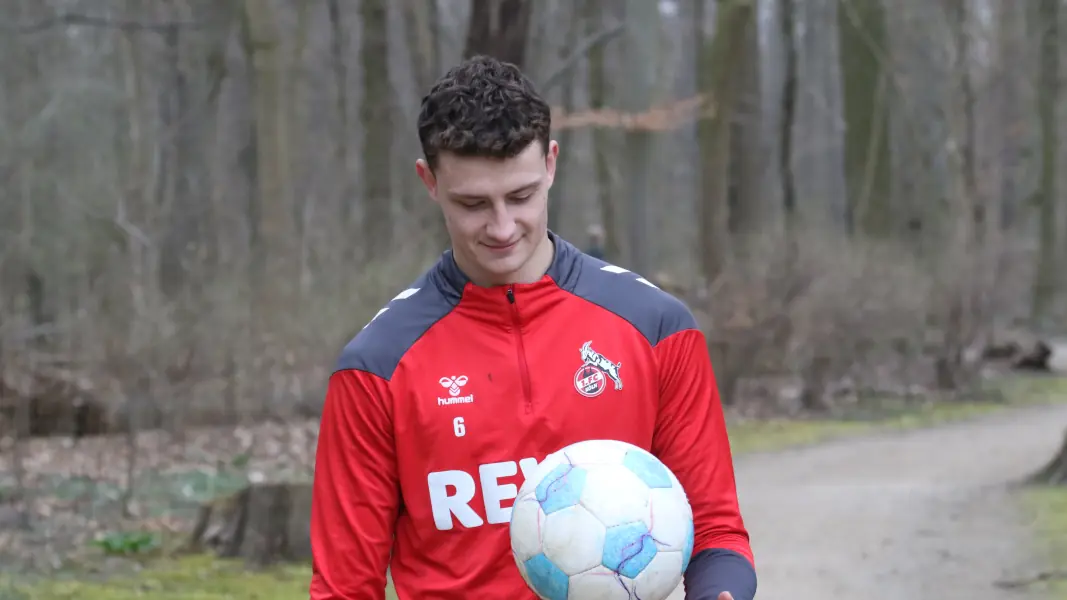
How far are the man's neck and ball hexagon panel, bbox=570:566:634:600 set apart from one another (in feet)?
2.45

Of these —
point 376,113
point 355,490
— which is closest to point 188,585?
point 355,490

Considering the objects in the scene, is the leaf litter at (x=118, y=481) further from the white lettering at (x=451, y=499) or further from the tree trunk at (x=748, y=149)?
the tree trunk at (x=748, y=149)

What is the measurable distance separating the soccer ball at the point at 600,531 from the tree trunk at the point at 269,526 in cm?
602

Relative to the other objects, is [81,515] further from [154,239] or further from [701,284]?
[701,284]

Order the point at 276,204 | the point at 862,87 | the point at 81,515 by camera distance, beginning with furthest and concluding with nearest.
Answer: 1. the point at 862,87
2. the point at 276,204
3. the point at 81,515

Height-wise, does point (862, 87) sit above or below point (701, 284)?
above

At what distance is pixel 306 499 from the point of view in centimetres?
874

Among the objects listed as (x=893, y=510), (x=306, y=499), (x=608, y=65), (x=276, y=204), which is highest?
(x=608, y=65)

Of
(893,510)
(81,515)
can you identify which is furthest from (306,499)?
(893,510)

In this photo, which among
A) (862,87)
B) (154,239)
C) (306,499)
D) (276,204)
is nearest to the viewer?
(306,499)

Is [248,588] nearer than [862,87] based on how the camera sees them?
Yes

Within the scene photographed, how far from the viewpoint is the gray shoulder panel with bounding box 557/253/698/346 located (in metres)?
3.22

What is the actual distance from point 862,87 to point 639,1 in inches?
180

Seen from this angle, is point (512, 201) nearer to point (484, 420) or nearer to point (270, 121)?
point (484, 420)
